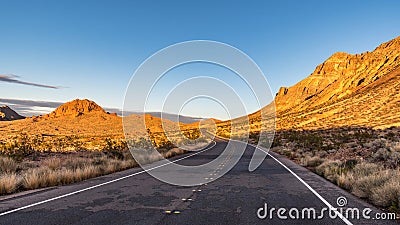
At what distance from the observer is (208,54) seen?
1450 cm

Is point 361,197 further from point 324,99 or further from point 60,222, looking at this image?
point 324,99

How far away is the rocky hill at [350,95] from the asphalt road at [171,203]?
4197cm

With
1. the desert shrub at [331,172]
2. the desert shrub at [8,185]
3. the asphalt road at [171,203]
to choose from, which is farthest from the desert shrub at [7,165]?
the desert shrub at [331,172]

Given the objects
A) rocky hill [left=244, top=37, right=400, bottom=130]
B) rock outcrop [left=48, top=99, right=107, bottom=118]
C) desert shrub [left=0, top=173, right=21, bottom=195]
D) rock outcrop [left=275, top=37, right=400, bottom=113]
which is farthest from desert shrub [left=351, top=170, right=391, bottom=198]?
rock outcrop [left=48, top=99, right=107, bottom=118]

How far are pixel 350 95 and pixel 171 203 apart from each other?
90316 millimetres

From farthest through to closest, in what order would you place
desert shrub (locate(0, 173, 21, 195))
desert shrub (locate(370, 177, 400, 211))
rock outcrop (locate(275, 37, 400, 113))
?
rock outcrop (locate(275, 37, 400, 113))
desert shrub (locate(0, 173, 21, 195))
desert shrub (locate(370, 177, 400, 211))

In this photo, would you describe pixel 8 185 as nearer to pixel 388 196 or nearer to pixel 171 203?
pixel 171 203

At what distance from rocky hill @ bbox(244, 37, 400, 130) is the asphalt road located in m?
42.0

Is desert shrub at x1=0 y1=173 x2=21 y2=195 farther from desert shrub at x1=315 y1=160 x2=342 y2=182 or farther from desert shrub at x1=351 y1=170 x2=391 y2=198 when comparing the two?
desert shrub at x1=315 y1=160 x2=342 y2=182

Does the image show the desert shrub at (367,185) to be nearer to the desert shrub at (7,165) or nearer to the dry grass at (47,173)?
the dry grass at (47,173)

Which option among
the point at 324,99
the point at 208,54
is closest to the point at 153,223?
the point at 208,54

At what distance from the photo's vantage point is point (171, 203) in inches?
286

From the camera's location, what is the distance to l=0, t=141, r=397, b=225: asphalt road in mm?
5883

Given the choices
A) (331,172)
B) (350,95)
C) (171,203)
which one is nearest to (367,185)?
(331,172)
